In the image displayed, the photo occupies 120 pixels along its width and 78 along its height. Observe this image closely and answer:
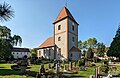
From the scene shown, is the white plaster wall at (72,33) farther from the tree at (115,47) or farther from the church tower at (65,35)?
the tree at (115,47)

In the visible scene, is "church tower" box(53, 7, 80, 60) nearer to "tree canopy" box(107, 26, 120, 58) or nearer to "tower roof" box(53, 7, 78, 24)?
"tower roof" box(53, 7, 78, 24)

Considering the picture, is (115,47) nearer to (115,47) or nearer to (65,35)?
(115,47)

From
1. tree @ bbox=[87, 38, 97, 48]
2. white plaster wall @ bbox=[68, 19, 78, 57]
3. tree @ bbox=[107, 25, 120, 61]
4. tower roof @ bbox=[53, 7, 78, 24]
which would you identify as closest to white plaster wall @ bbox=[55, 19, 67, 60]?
→ tower roof @ bbox=[53, 7, 78, 24]

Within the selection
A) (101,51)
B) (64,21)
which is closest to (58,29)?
(64,21)

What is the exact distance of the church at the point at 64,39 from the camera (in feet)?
148

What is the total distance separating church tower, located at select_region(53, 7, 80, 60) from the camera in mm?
45188

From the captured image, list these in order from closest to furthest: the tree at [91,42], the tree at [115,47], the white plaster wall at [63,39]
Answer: the white plaster wall at [63,39] < the tree at [115,47] < the tree at [91,42]

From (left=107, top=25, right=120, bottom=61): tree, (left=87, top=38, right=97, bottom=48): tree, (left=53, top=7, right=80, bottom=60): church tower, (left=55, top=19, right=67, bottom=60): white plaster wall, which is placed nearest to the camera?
(left=53, top=7, right=80, bottom=60): church tower

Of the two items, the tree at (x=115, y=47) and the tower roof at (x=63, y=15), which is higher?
the tower roof at (x=63, y=15)

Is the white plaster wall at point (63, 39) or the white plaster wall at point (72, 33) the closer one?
the white plaster wall at point (63, 39)

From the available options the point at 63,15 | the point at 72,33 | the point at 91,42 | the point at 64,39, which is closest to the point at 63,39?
the point at 64,39

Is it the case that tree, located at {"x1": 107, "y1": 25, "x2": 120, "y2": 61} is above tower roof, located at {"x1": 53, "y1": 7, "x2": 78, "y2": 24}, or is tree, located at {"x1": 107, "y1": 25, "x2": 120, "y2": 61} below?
below

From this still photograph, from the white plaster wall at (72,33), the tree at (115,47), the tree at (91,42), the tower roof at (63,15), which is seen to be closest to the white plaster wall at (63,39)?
the tower roof at (63,15)

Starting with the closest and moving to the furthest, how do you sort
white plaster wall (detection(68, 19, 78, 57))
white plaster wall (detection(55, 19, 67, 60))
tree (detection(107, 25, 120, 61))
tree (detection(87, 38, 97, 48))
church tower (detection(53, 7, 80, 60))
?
church tower (detection(53, 7, 80, 60)) < white plaster wall (detection(55, 19, 67, 60)) < white plaster wall (detection(68, 19, 78, 57)) < tree (detection(107, 25, 120, 61)) < tree (detection(87, 38, 97, 48))
